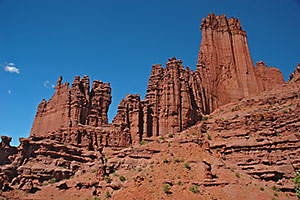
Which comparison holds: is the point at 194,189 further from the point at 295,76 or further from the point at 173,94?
the point at 295,76

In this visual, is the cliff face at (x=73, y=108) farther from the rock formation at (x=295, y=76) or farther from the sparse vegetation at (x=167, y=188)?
the rock formation at (x=295, y=76)

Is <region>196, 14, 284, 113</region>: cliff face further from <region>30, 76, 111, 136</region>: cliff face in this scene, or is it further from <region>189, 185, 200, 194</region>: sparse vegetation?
<region>189, 185, 200, 194</region>: sparse vegetation

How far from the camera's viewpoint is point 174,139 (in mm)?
49406

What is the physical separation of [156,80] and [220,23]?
1204 inches

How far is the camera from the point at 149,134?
200 feet

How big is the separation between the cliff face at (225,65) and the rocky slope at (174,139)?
29 centimetres

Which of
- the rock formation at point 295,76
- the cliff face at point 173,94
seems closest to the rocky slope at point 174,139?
the cliff face at point 173,94

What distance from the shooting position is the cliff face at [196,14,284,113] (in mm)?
71188

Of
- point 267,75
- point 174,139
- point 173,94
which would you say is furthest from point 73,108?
point 267,75

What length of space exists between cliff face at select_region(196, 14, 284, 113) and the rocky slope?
11.3 inches

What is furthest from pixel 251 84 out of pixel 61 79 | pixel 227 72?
pixel 61 79

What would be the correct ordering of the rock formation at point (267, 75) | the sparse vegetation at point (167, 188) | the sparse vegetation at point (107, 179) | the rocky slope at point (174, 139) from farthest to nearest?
the rock formation at point (267, 75)
the sparse vegetation at point (107, 179)
the rocky slope at point (174, 139)
the sparse vegetation at point (167, 188)

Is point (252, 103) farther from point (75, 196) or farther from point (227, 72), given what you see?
point (75, 196)

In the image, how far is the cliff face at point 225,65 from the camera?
71188 millimetres
